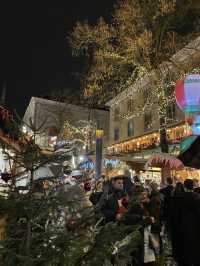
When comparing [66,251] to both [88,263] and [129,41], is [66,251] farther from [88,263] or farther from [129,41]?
[129,41]

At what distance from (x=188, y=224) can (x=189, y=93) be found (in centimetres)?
446

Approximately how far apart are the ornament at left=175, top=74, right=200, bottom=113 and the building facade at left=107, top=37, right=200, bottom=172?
6.84m

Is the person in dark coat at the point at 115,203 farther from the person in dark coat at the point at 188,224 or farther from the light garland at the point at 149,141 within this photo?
the light garland at the point at 149,141

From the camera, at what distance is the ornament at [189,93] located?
984 centimetres

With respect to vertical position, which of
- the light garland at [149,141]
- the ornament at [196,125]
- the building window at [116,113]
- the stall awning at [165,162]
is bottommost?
the stall awning at [165,162]

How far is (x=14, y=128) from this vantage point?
10.6ft

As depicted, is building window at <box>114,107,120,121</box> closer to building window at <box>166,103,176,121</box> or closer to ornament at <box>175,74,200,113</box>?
building window at <box>166,103,176,121</box>

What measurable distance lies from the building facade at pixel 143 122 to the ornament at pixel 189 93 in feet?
22.4

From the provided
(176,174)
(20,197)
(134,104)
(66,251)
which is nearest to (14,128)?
(20,197)

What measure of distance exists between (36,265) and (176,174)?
18706mm

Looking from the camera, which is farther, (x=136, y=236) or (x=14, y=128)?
(x=136, y=236)

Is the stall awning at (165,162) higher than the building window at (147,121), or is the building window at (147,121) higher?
the building window at (147,121)

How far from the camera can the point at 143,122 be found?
33.6m

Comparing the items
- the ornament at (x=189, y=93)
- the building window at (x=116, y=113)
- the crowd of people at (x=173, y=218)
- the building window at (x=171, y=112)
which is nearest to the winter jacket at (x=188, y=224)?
the crowd of people at (x=173, y=218)
